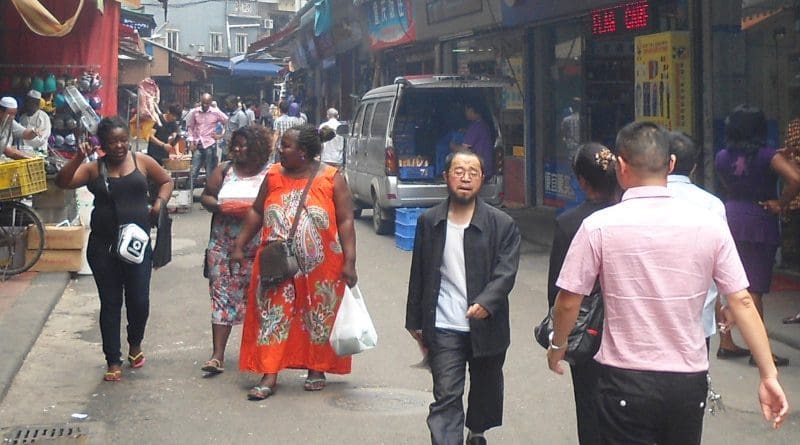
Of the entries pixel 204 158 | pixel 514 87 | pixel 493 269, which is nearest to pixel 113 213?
pixel 493 269

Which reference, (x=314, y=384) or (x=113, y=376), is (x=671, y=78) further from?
(x=113, y=376)

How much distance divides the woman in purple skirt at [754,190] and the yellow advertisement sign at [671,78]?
4.64 meters

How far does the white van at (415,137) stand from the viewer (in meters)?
14.6

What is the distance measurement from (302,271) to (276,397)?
0.81 meters

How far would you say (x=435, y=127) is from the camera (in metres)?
15.5

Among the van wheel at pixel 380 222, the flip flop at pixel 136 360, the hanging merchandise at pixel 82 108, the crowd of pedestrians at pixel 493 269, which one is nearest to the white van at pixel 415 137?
the van wheel at pixel 380 222

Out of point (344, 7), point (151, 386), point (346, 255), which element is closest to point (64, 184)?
point (151, 386)

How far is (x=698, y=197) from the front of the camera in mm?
5188

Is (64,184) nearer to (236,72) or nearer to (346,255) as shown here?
(346,255)

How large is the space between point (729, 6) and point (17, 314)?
7.89 m

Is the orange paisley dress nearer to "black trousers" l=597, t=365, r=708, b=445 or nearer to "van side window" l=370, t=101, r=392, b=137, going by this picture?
"black trousers" l=597, t=365, r=708, b=445

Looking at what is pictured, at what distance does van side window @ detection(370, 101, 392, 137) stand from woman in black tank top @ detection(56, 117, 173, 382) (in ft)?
24.8

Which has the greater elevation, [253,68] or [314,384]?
[253,68]

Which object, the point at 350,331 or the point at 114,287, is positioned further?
the point at 114,287
